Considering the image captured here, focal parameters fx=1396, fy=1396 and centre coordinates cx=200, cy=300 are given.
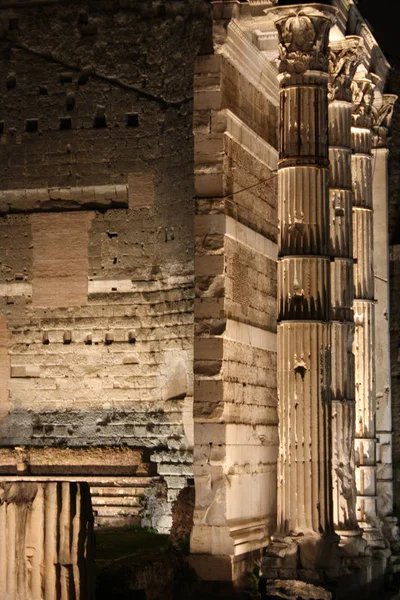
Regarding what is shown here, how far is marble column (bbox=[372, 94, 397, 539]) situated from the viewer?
76.0 ft

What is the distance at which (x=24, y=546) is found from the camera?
12430 millimetres

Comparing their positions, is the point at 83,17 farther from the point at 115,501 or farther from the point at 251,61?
the point at 115,501

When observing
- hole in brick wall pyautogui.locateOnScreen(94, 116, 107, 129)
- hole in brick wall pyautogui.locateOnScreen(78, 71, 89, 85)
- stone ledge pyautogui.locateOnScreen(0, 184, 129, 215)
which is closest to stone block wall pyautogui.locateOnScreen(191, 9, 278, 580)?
stone ledge pyautogui.locateOnScreen(0, 184, 129, 215)

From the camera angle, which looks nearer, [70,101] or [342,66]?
[342,66]

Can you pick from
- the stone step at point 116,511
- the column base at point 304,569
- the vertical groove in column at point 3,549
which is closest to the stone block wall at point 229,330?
the column base at point 304,569

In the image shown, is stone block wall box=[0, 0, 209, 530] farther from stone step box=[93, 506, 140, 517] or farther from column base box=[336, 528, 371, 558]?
column base box=[336, 528, 371, 558]

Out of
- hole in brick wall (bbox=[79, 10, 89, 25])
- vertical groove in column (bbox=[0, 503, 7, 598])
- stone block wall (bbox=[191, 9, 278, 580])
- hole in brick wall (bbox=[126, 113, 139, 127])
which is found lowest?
vertical groove in column (bbox=[0, 503, 7, 598])

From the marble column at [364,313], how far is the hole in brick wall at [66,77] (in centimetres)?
437

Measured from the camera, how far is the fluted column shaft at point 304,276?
56.3 feet

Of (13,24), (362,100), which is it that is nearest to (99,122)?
(13,24)

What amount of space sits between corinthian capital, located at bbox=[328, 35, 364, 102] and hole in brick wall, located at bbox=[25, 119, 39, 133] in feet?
15.2

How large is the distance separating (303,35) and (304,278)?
10.1 feet

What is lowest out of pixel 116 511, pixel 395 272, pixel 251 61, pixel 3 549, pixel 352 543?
pixel 352 543

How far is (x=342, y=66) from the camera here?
20000 mm
